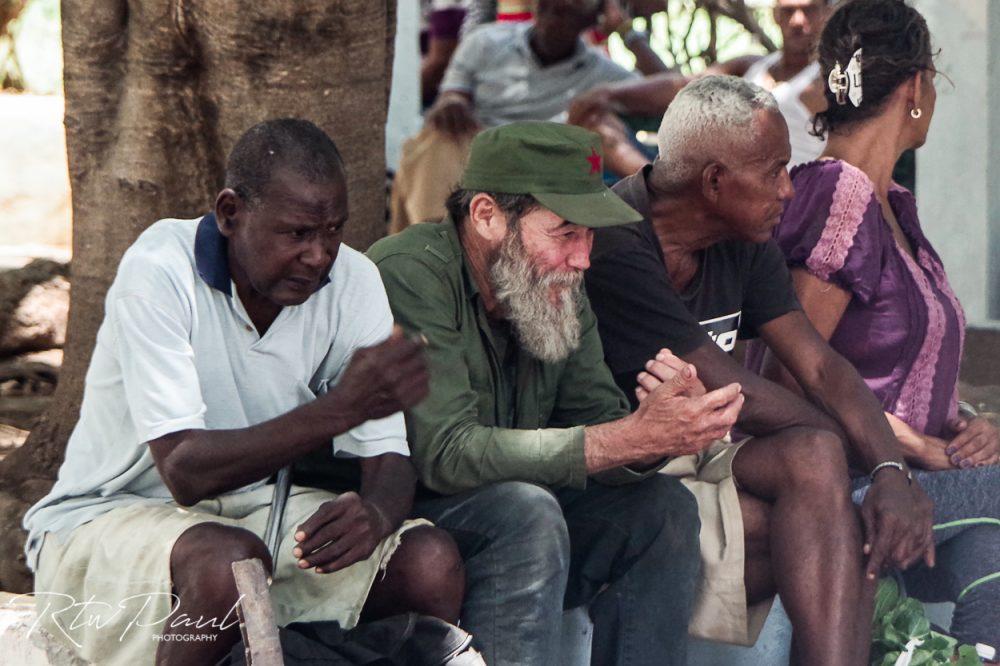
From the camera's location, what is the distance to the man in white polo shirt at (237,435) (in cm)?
323

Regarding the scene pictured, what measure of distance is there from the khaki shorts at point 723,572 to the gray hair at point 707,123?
78 centimetres

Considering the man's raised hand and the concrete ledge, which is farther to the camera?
the concrete ledge

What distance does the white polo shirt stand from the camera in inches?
130

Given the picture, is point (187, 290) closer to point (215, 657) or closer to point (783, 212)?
point (215, 657)

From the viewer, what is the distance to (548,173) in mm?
3793

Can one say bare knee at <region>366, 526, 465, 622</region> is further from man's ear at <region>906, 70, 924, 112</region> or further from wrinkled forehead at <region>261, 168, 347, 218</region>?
man's ear at <region>906, 70, 924, 112</region>

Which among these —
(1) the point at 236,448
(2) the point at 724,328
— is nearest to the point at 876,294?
(2) the point at 724,328

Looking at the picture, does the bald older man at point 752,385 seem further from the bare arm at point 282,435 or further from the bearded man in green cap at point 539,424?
the bare arm at point 282,435

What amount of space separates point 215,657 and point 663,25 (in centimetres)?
1011

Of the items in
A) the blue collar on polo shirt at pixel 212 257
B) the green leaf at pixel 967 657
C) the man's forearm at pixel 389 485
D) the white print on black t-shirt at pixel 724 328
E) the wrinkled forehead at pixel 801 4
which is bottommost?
the green leaf at pixel 967 657

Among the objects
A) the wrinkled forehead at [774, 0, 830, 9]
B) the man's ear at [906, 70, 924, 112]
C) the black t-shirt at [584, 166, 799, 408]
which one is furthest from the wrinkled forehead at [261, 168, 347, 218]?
the wrinkled forehead at [774, 0, 830, 9]

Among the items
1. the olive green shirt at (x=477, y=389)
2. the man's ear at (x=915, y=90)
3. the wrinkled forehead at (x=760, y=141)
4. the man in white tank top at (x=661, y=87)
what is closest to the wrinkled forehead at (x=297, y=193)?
the olive green shirt at (x=477, y=389)

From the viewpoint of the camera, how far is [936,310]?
4.51 meters

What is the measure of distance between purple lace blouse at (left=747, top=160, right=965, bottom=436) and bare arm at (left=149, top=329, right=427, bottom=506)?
64.2 inches
